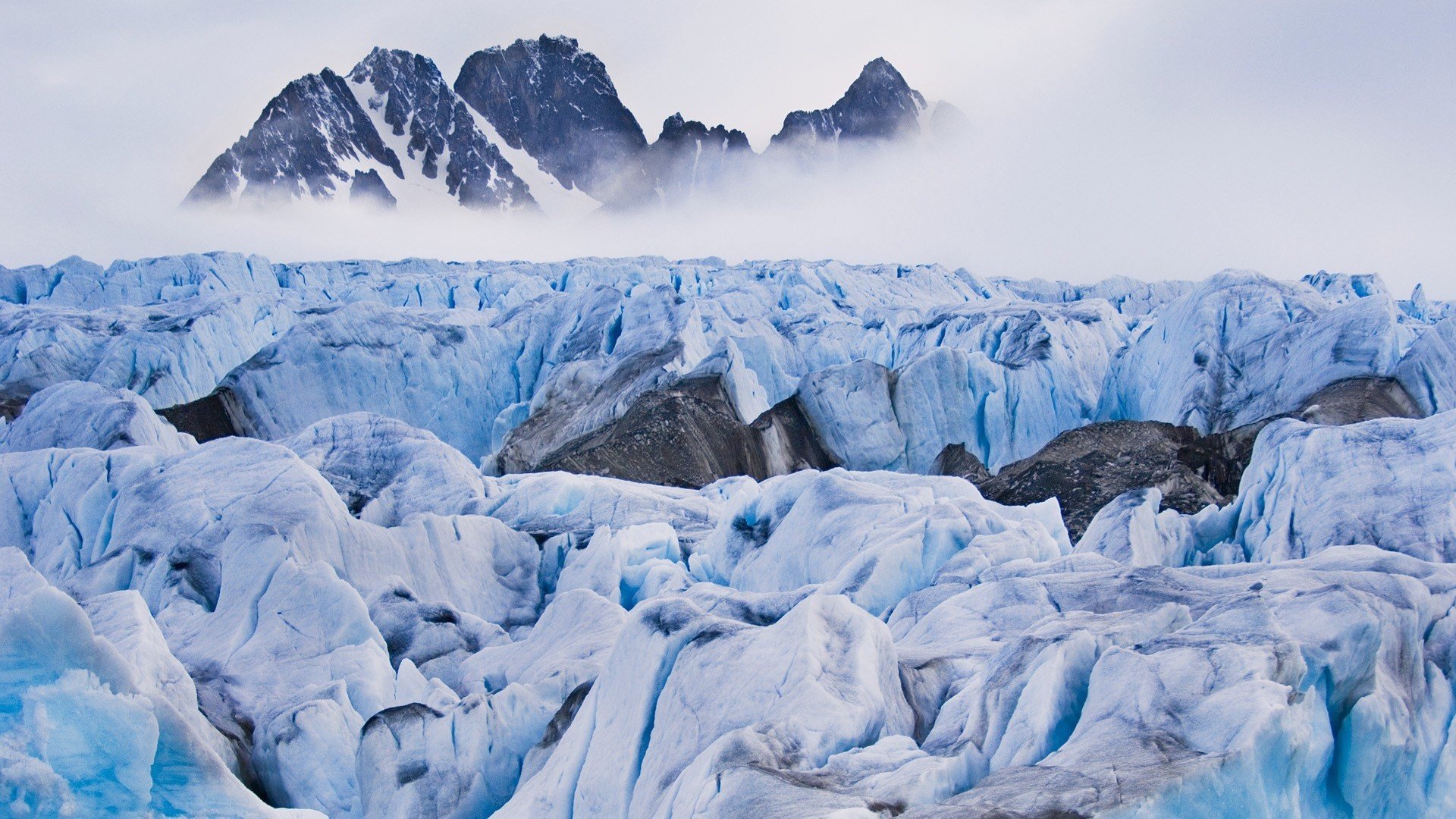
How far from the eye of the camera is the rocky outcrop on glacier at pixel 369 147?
8888 centimetres

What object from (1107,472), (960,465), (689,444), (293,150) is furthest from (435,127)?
(1107,472)

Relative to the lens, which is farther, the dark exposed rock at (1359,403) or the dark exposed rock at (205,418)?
the dark exposed rock at (205,418)

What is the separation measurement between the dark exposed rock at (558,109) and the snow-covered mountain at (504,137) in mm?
117

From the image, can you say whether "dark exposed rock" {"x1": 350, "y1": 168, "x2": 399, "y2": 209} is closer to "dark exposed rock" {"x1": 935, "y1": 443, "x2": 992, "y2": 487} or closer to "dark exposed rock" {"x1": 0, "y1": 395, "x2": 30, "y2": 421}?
"dark exposed rock" {"x1": 0, "y1": 395, "x2": 30, "y2": 421}

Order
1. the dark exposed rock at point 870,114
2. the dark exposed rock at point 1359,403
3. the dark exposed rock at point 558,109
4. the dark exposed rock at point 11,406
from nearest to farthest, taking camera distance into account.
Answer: the dark exposed rock at point 1359,403, the dark exposed rock at point 11,406, the dark exposed rock at point 870,114, the dark exposed rock at point 558,109

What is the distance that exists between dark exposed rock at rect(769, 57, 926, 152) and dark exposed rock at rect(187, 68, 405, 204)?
39.7m

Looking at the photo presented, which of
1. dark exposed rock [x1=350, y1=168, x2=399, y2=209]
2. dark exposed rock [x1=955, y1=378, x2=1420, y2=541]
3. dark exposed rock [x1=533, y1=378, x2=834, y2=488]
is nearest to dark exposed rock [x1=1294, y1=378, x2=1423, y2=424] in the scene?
dark exposed rock [x1=955, y1=378, x2=1420, y2=541]

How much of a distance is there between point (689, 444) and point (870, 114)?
280 feet

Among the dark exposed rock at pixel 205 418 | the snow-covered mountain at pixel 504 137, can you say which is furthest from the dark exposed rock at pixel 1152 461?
the snow-covered mountain at pixel 504 137

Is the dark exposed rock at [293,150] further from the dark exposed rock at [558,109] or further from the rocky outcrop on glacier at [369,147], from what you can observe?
the dark exposed rock at [558,109]

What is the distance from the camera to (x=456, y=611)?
9.60m

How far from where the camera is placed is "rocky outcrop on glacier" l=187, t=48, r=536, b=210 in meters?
88.9

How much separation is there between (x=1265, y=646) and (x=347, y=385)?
21545 millimetres

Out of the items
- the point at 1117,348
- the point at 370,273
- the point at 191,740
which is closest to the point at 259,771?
the point at 191,740
